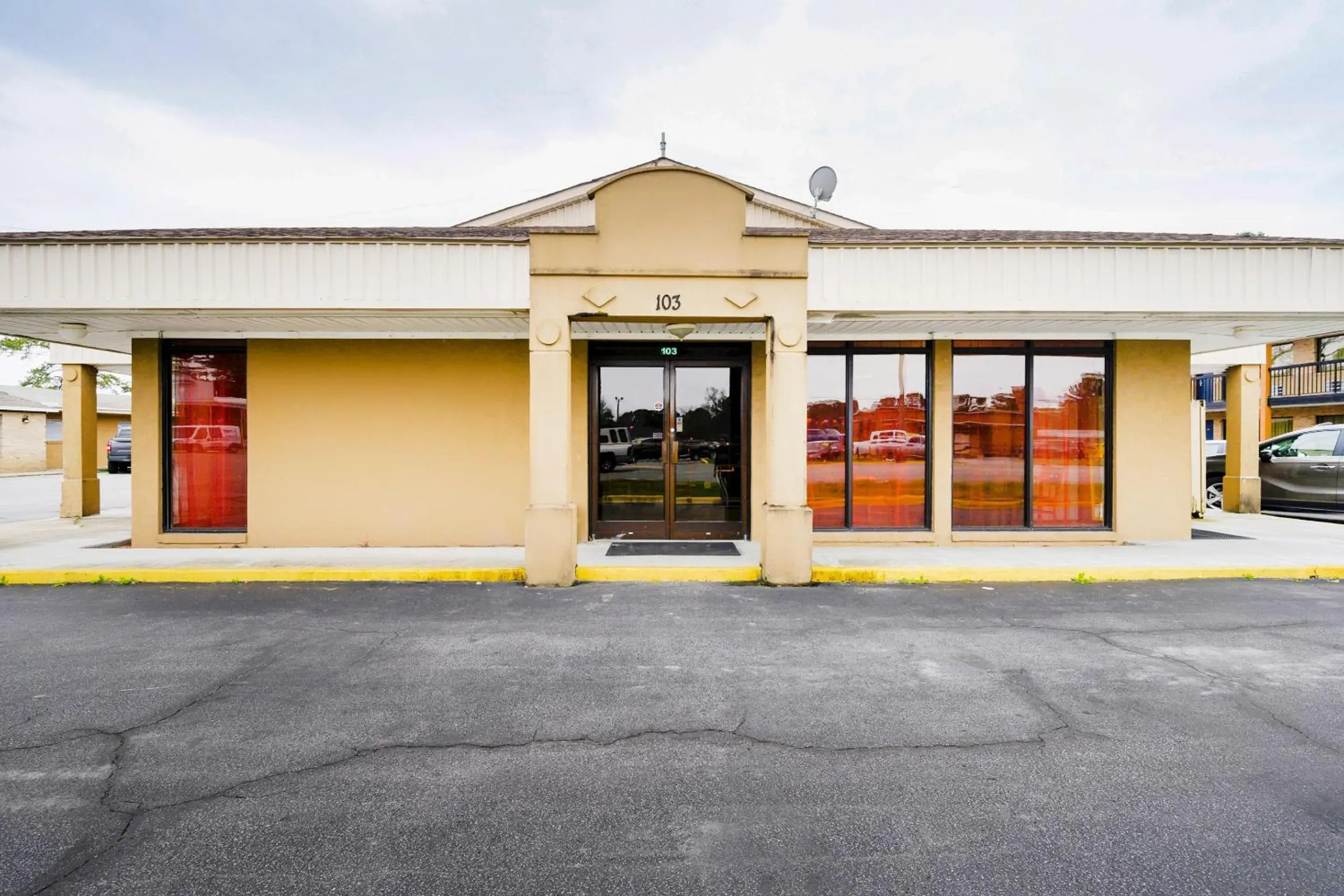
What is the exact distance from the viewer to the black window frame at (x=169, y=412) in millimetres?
10023

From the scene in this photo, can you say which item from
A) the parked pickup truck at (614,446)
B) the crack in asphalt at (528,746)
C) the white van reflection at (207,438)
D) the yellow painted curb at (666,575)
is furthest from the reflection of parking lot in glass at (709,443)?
the white van reflection at (207,438)

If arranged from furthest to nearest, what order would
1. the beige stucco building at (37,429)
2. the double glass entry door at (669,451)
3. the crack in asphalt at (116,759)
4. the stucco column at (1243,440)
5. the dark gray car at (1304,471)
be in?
the beige stucco building at (37,429) < the stucco column at (1243,440) < the dark gray car at (1304,471) < the double glass entry door at (669,451) < the crack in asphalt at (116,759)

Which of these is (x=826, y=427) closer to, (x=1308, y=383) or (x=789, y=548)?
(x=789, y=548)

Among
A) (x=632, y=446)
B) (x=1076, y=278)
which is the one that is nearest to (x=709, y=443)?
(x=632, y=446)

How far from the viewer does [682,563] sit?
8.48 m

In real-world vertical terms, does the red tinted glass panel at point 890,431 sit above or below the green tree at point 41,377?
below

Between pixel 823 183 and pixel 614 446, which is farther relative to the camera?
pixel 823 183

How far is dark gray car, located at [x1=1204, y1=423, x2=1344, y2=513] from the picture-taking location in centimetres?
1274

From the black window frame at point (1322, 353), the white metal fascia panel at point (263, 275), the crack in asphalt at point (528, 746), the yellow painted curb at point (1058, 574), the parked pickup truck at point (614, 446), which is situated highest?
the black window frame at point (1322, 353)

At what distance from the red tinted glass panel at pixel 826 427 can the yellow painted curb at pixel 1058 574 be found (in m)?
2.30

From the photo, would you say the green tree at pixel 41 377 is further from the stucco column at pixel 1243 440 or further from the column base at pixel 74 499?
the stucco column at pixel 1243 440

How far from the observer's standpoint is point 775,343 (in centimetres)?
796

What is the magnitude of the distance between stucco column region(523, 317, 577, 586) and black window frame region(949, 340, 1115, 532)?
620cm

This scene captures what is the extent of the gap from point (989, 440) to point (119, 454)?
101ft
